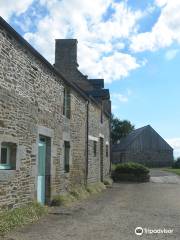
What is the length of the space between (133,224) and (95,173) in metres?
11.3

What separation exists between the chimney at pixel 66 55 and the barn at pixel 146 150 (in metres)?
25.4

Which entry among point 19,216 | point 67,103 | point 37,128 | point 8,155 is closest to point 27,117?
point 37,128

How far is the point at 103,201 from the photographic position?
14.3 meters

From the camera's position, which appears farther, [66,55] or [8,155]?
[66,55]

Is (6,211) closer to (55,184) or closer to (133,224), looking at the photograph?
(133,224)

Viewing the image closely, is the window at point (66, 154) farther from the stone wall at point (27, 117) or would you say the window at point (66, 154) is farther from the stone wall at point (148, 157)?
the stone wall at point (148, 157)

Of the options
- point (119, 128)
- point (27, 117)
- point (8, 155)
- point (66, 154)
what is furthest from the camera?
point (119, 128)

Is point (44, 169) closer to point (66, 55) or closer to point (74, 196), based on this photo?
point (74, 196)

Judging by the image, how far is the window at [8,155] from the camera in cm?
974

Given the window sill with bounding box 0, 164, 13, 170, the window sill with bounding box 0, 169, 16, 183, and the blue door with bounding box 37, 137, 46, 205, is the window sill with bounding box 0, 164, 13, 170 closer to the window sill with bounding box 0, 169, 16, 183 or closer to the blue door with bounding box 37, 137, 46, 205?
the window sill with bounding box 0, 169, 16, 183

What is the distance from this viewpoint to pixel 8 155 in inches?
394

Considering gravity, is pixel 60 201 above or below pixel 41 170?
below

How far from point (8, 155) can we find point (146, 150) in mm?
42611

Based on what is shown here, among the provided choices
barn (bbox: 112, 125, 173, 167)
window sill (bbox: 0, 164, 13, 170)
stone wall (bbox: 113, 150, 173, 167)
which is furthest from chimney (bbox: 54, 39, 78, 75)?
stone wall (bbox: 113, 150, 173, 167)
